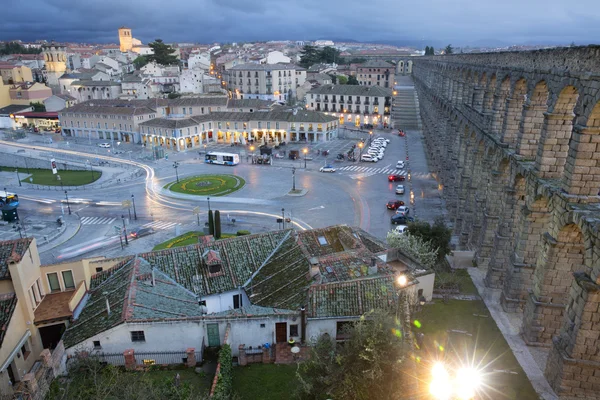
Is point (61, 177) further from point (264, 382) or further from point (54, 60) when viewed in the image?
point (54, 60)

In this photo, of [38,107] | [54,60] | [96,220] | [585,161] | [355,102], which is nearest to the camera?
[585,161]

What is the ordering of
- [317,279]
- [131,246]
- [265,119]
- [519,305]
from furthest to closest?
[265,119]
[131,246]
[519,305]
[317,279]

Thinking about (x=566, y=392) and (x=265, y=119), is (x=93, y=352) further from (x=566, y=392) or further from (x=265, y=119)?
(x=265, y=119)

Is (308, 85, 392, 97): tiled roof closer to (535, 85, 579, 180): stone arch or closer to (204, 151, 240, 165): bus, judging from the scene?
(204, 151, 240, 165): bus

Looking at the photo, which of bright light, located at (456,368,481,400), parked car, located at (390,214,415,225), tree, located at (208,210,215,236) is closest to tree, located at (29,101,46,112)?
tree, located at (208,210,215,236)

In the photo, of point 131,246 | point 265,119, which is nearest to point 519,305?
point 131,246

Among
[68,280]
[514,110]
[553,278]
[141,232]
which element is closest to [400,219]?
[514,110]
